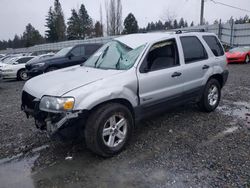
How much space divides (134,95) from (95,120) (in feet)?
2.59

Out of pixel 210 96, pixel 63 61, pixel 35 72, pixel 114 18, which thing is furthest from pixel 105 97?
pixel 114 18

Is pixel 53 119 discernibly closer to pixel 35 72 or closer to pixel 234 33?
pixel 35 72

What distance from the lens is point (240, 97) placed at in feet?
22.3

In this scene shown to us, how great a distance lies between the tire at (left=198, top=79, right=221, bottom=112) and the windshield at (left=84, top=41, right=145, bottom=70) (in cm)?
205

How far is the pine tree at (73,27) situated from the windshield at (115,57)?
190 feet

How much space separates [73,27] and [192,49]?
59.8 m

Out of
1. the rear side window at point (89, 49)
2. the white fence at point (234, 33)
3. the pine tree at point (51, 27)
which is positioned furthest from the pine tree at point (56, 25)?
the rear side window at point (89, 49)

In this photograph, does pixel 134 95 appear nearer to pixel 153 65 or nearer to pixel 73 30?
pixel 153 65

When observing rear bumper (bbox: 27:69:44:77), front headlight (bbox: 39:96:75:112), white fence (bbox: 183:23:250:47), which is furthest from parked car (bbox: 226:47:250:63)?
front headlight (bbox: 39:96:75:112)

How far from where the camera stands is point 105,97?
323 centimetres

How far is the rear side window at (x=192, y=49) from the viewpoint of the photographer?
4.53m

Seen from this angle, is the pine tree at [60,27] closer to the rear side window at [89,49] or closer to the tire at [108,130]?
the rear side window at [89,49]

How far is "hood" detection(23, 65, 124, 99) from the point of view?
3.23 m

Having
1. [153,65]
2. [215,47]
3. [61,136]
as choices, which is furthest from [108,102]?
[215,47]
